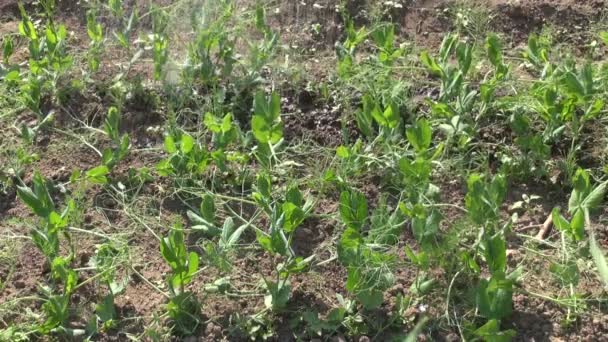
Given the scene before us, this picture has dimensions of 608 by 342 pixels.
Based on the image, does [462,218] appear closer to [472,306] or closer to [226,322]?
[472,306]

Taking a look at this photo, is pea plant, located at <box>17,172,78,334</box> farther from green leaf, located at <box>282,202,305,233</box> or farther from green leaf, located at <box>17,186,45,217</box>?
green leaf, located at <box>282,202,305,233</box>

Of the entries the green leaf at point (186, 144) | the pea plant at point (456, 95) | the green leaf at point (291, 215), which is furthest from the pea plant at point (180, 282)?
the pea plant at point (456, 95)

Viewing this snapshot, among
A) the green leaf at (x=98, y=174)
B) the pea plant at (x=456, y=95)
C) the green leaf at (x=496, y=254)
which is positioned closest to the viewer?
the green leaf at (x=496, y=254)

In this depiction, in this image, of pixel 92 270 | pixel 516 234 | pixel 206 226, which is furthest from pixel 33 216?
pixel 516 234

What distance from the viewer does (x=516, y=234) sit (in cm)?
277

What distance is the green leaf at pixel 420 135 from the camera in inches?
110

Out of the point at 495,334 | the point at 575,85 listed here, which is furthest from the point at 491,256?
the point at 575,85

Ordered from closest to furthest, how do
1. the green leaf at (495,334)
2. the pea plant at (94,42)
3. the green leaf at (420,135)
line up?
the green leaf at (495,334), the green leaf at (420,135), the pea plant at (94,42)

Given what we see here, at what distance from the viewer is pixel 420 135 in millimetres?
2816

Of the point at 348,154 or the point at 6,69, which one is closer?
the point at 348,154

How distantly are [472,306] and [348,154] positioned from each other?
66cm

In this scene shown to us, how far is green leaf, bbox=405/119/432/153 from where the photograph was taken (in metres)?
2.81

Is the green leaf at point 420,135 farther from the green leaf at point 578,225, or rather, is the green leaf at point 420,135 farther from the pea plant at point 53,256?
the pea plant at point 53,256

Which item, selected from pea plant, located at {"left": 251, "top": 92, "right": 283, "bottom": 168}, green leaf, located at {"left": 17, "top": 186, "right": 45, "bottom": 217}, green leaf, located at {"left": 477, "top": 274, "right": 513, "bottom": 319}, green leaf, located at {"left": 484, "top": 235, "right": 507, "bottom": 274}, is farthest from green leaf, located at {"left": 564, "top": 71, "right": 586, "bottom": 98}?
green leaf, located at {"left": 17, "top": 186, "right": 45, "bottom": 217}
